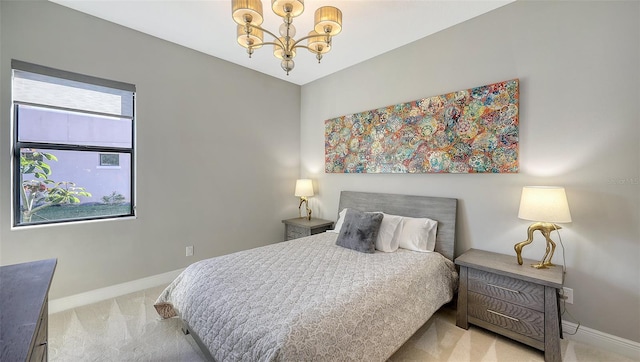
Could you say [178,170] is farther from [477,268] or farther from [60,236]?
[477,268]

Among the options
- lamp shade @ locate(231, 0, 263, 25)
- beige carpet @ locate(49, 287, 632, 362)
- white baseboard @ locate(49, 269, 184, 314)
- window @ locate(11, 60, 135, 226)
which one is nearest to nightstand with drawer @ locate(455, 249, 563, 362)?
beige carpet @ locate(49, 287, 632, 362)

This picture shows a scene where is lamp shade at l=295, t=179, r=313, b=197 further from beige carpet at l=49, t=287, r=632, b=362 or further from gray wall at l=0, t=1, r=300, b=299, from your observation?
beige carpet at l=49, t=287, r=632, b=362

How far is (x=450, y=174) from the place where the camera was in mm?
2611

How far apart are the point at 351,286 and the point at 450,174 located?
5.43 ft

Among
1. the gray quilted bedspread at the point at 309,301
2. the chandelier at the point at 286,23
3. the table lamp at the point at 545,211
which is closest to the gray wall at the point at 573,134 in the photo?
the table lamp at the point at 545,211

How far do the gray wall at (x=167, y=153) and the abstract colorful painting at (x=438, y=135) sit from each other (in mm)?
1201

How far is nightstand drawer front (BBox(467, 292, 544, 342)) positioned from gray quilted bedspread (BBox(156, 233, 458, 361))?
0.22 m

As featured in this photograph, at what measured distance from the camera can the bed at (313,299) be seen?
50.6 inches

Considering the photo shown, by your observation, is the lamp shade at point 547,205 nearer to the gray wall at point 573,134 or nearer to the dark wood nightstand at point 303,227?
the gray wall at point 573,134

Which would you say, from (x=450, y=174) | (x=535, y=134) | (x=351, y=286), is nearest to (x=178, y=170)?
(x=351, y=286)

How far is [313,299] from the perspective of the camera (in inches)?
58.9

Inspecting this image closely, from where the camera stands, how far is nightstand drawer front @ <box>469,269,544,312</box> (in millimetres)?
1817

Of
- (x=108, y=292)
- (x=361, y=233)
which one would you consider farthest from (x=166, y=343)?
(x=361, y=233)

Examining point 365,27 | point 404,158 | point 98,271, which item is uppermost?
point 365,27
